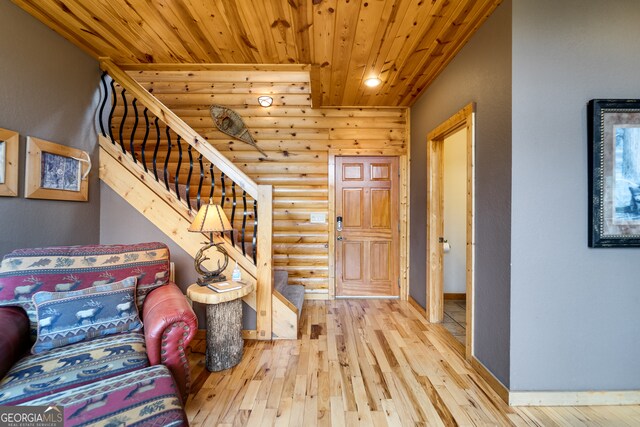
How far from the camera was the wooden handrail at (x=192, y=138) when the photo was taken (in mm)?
2555

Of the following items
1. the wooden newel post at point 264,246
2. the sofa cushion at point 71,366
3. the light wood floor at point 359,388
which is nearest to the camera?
the sofa cushion at point 71,366

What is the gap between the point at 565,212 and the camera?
1759 mm

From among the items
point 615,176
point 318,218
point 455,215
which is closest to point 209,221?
point 318,218

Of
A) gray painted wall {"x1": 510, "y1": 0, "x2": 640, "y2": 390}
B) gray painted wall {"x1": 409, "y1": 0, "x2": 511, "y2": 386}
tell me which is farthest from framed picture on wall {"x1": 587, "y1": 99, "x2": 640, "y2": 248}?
gray painted wall {"x1": 409, "y1": 0, "x2": 511, "y2": 386}

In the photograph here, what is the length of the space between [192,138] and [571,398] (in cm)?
353

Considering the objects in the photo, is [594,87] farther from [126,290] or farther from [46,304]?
[46,304]

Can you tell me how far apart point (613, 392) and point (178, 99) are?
505 centimetres

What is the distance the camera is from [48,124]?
2340 mm

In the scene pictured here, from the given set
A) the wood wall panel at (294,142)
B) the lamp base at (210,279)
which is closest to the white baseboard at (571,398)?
the lamp base at (210,279)

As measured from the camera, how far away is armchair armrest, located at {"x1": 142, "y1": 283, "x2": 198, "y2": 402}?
1.47m

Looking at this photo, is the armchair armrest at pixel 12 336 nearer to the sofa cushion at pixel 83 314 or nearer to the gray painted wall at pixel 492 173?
the sofa cushion at pixel 83 314

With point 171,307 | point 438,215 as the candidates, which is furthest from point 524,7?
point 171,307

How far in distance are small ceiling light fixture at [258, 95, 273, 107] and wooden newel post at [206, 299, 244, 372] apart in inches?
104

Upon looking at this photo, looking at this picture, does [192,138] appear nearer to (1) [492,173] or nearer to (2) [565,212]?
(1) [492,173]
